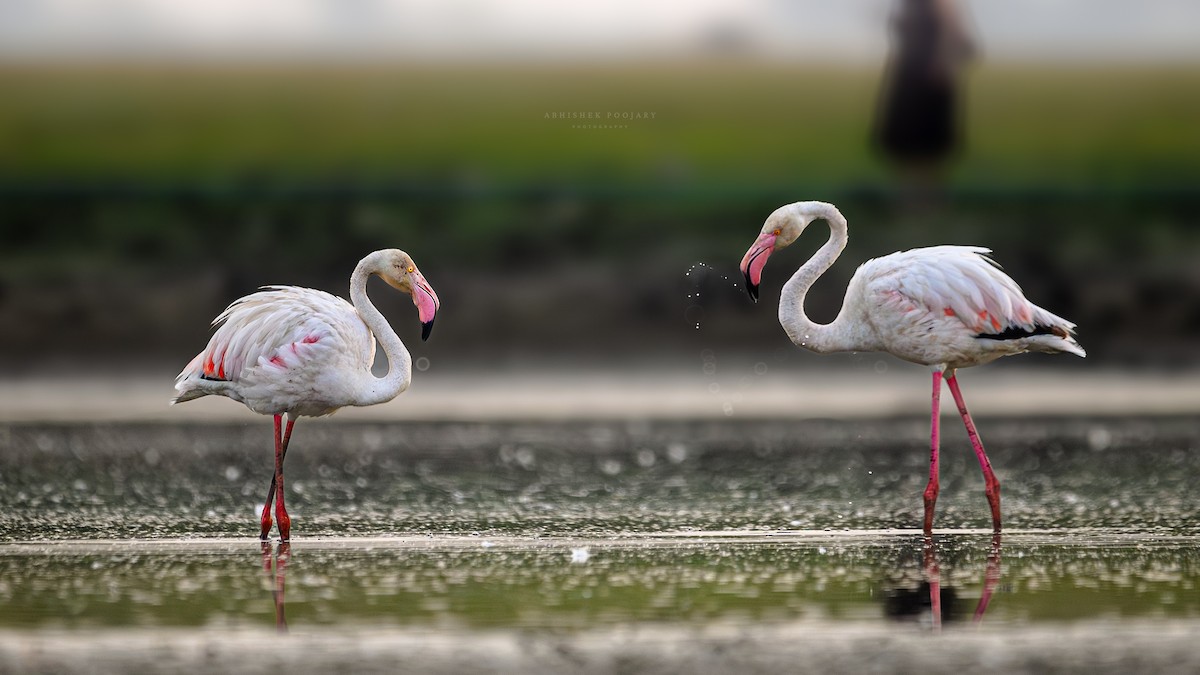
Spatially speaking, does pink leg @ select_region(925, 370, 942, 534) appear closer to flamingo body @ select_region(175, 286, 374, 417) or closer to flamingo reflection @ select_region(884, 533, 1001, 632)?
flamingo reflection @ select_region(884, 533, 1001, 632)

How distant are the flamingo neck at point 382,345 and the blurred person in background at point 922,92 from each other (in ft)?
35.0

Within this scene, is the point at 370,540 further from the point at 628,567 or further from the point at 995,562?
the point at 995,562

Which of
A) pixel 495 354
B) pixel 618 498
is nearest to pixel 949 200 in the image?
pixel 495 354

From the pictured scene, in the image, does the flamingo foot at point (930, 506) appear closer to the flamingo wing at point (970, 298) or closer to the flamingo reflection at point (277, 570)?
the flamingo wing at point (970, 298)

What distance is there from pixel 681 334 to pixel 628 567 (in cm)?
817

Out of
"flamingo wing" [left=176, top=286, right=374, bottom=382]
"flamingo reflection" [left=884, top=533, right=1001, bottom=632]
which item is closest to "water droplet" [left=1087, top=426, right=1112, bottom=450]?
"flamingo reflection" [left=884, top=533, right=1001, bottom=632]

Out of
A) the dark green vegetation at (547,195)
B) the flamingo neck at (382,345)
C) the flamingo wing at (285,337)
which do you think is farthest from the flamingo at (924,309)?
the dark green vegetation at (547,195)

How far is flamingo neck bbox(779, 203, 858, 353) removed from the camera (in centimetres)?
827

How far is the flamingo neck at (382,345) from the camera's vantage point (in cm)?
789

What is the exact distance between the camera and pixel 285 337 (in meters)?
7.88

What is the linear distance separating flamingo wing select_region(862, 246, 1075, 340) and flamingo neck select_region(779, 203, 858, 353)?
265 millimetres

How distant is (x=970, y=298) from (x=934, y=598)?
2.38 meters

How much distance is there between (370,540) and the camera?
24.6ft

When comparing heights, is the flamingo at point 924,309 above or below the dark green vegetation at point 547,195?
below
